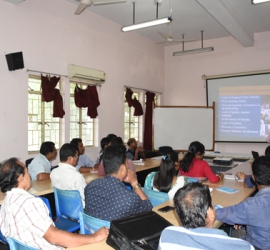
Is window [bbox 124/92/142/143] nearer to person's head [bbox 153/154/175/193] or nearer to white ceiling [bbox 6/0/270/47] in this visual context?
white ceiling [bbox 6/0/270/47]

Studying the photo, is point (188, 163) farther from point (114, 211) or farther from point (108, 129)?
point (108, 129)

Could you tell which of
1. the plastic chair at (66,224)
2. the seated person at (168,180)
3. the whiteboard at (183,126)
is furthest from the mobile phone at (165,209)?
the whiteboard at (183,126)

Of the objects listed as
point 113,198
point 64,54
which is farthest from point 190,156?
point 64,54

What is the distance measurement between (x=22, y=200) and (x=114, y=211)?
1.89 ft

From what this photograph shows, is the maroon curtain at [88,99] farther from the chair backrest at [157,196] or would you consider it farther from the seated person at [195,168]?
the chair backrest at [157,196]

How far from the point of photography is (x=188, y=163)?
12.1 ft

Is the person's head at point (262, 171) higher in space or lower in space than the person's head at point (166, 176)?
higher

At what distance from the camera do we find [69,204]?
8.84 feet

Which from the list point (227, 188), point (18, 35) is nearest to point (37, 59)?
point (18, 35)

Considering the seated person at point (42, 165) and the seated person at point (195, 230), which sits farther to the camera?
the seated person at point (42, 165)

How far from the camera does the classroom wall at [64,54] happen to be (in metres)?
4.62

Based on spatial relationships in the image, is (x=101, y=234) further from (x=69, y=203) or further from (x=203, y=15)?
(x=203, y=15)

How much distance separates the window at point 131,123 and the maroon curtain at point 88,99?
1.30 meters

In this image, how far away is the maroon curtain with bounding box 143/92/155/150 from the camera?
7.79 m
